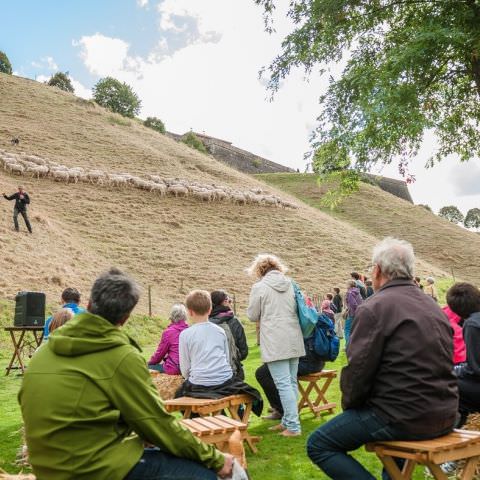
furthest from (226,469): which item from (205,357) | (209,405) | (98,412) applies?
(205,357)

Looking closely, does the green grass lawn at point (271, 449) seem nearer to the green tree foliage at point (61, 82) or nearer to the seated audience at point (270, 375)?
the seated audience at point (270, 375)

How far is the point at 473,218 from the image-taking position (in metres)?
105

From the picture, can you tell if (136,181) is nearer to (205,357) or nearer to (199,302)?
(199,302)

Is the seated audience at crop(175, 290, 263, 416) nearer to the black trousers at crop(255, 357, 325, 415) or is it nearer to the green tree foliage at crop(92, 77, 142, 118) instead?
the black trousers at crop(255, 357, 325, 415)

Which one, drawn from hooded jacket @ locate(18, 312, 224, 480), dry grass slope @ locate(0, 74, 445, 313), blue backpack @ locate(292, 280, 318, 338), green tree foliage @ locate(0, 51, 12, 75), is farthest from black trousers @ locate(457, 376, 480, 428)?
green tree foliage @ locate(0, 51, 12, 75)

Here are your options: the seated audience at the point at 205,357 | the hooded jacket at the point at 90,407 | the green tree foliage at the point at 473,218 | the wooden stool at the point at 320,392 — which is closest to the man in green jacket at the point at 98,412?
the hooded jacket at the point at 90,407

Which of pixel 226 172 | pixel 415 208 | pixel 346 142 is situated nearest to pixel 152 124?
pixel 226 172

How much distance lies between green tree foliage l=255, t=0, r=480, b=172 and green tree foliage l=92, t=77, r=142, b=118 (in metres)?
65.9

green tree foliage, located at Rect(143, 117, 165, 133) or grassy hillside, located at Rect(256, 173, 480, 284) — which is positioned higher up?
green tree foliage, located at Rect(143, 117, 165, 133)

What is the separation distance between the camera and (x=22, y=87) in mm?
59719

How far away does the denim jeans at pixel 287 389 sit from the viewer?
250 inches

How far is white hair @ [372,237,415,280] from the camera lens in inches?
147

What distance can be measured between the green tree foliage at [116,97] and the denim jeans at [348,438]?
246 feet

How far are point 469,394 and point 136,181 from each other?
37.6 metres
